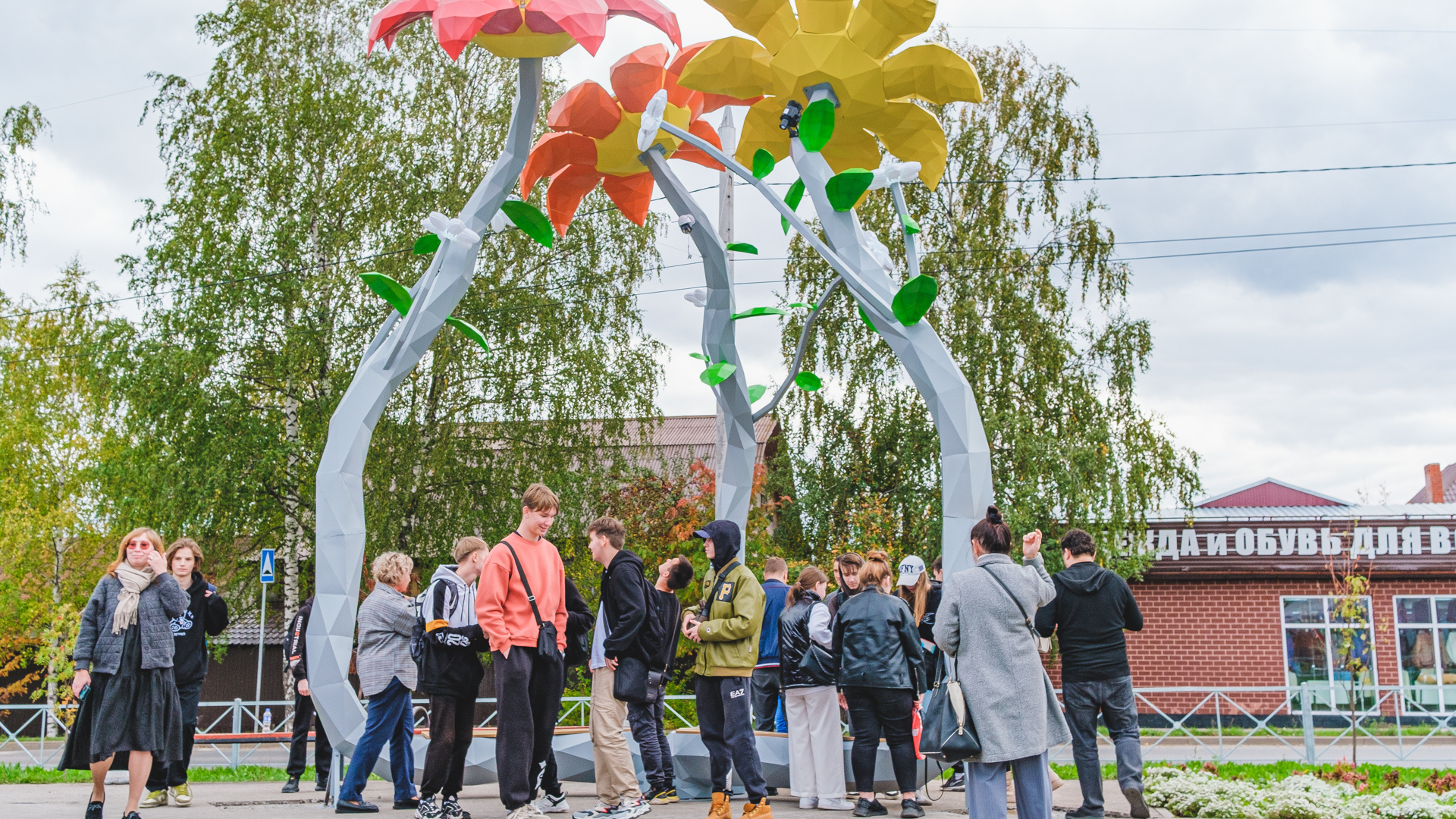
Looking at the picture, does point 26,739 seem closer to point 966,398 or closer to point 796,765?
point 796,765

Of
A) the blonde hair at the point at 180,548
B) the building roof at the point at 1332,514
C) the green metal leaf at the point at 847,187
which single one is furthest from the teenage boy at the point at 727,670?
the building roof at the point at 1332,514

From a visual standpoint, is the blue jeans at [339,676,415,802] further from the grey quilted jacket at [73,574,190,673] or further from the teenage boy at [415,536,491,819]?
the grey quilted jacket at [73,574,190,673]

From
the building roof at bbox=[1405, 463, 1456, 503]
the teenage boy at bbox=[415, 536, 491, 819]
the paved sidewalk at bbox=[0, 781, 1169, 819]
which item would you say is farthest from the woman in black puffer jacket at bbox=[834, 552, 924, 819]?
the building roof at bbox=[1405, 463, 1456, 503]

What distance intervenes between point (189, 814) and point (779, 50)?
20.2ft

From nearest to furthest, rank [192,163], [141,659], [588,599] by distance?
1. [141,659]
2. [588,599]
3. [192,163]

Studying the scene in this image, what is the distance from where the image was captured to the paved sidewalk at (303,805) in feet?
23.1

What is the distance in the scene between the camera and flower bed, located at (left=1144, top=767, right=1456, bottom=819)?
671cm

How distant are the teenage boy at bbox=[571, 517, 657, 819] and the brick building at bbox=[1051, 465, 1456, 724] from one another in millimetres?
14071

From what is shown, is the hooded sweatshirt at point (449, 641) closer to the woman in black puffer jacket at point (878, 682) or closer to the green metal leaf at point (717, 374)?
the woman in black puffer jacket at point (878, 682)

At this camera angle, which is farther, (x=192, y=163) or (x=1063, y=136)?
(x=1063, y=136)

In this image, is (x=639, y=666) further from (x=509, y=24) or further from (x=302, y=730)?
(x=509, y=24)

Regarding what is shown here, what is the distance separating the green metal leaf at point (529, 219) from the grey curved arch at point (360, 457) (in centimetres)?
9

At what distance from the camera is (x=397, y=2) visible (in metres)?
7.72

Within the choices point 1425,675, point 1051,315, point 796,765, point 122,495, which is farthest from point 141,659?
point 1425,675
